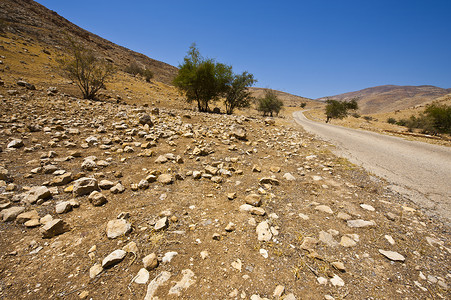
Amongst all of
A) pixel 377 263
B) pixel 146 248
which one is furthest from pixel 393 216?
pixel 146 248

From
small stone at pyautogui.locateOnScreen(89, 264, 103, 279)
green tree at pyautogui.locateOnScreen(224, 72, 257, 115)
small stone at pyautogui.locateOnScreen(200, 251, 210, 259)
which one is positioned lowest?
small stone at pyautogui.locateOnScreen(89, 264, 103, 279)

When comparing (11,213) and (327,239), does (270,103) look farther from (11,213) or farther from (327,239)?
(11,213)

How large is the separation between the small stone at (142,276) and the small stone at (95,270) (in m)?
0.46

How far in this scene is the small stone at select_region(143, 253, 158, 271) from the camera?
1939 mm

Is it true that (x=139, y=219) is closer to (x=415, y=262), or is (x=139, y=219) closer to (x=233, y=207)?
(x=233, y=207)

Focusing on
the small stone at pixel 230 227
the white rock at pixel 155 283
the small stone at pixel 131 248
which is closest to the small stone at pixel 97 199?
the small stone at pixel 131 248

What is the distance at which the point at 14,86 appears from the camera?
8531mm

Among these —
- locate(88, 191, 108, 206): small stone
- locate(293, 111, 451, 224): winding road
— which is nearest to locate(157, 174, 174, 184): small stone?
locate(88, 191, 108, 206): small stone

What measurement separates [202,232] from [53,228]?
2140 mm

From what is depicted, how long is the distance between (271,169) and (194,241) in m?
3.08

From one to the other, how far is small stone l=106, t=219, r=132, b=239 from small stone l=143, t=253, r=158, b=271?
0.64 metres

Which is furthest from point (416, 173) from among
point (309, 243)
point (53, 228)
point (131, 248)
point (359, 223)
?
point (53, 228)

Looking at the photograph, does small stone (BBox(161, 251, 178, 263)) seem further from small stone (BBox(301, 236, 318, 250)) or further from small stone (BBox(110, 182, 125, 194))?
small stone (BBox(110, 182, 125, 194))

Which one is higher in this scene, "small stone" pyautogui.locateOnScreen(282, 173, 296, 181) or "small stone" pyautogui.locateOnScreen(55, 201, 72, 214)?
"small stone" pyautogui.locateOnScreen(282, 173, 296, 181)
